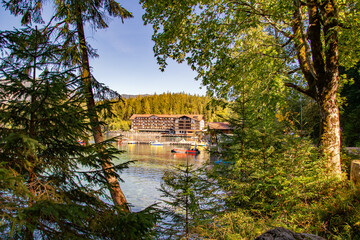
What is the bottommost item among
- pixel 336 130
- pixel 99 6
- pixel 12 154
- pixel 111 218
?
pixel 111 218

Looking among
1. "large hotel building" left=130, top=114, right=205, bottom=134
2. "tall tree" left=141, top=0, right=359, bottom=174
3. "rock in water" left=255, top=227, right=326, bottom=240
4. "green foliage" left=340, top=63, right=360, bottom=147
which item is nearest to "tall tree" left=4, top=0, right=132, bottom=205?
"tall tree" left=141, top=0, right=359, bottom=174

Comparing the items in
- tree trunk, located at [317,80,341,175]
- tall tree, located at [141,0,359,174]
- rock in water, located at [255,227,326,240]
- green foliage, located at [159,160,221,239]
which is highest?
tall tree, located at [141,0,359,174]

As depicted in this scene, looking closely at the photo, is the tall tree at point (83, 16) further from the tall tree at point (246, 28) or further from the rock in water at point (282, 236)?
the rock in water at point (282, 236)

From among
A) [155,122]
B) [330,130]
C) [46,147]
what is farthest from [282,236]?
[155,122]

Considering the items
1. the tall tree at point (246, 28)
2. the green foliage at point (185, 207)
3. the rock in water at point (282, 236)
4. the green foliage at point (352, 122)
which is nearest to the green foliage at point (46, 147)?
the green foliage at point (185, 207)

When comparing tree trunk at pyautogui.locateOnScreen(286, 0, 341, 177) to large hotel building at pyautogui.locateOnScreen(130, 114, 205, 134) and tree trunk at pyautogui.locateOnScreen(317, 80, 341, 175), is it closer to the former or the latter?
tree trunk at pyautogui.locateOnScreen(317, 80, 341, 175)

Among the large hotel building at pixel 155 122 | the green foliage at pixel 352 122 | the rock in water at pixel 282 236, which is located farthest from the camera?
the large hotel building at pixel 155 122

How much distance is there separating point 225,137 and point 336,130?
288 centimetres

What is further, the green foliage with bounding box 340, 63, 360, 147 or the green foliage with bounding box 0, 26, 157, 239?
the green foliage with bounding box 340, 63, 360, 147

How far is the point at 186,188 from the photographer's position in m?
3.40

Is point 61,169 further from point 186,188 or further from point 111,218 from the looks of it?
point 186,188

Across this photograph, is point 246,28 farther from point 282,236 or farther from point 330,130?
point 282,236

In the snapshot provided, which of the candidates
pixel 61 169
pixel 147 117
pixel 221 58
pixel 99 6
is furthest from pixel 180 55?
pixel 147 117

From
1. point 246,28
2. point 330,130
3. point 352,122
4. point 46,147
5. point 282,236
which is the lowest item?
point 282,236
